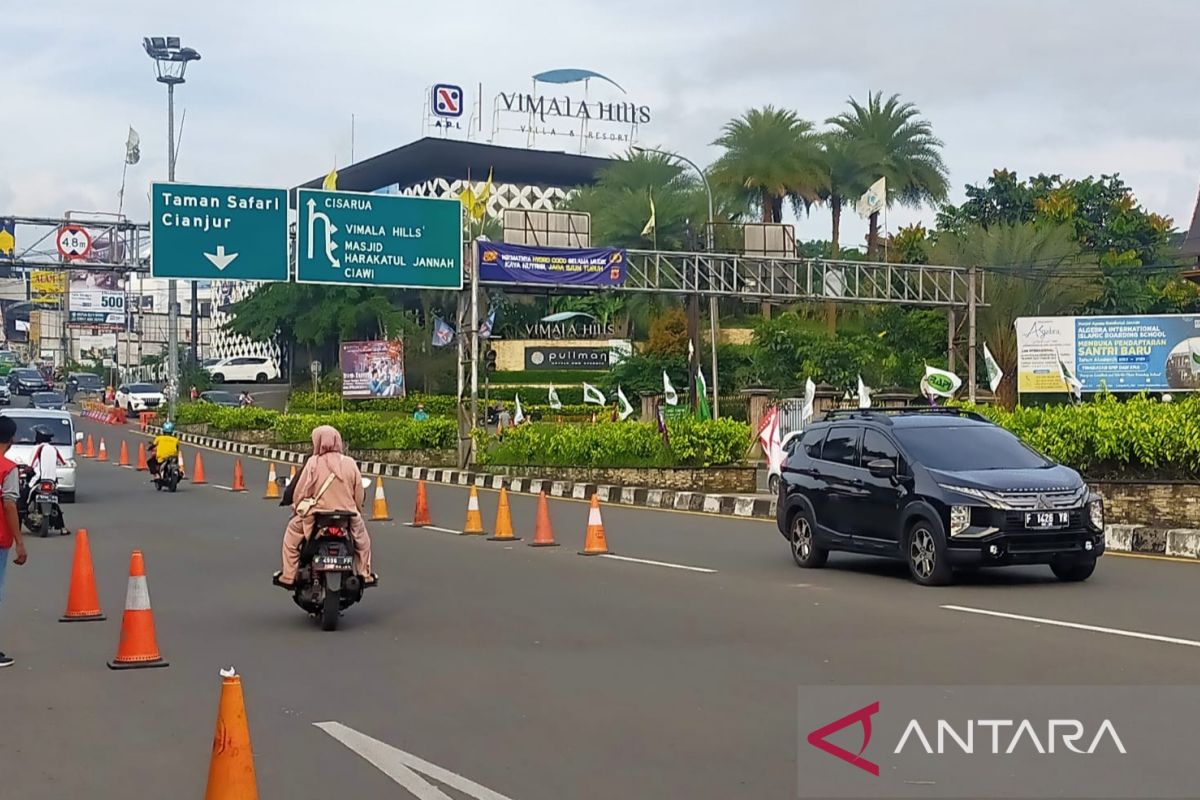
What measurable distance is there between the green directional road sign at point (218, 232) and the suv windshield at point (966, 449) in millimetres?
21751

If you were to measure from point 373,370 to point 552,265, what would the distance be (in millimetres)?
31421

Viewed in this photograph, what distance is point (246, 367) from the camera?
9700cm

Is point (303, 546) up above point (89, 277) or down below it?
below

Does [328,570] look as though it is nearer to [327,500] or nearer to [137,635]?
[327,500]

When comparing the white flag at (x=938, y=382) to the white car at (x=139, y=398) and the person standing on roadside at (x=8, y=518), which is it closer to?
the person standing on roadside at (x=8, y=518)

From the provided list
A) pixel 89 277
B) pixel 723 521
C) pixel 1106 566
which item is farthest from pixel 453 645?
pixel 89 277

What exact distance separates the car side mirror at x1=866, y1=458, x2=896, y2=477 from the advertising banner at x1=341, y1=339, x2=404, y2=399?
53.2 meters

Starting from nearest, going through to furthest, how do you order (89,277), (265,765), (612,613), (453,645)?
1. (265,765)
2. (453,645)
3. (612,613)
4. (89,277)

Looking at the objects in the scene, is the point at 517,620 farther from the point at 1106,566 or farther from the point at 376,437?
the point at 376,437

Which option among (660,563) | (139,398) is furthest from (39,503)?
(139,398)

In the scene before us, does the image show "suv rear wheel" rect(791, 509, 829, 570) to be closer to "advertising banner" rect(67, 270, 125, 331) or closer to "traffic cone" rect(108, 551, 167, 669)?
"traffic cone" rect(108, 551, 167, 669)

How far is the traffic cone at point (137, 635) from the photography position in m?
10.0

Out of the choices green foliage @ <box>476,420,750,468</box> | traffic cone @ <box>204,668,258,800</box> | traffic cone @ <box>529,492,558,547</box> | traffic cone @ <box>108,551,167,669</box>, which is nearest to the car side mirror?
traffic cone @ <box>529,492,558,547</box>

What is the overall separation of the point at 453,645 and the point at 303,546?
1.80m
